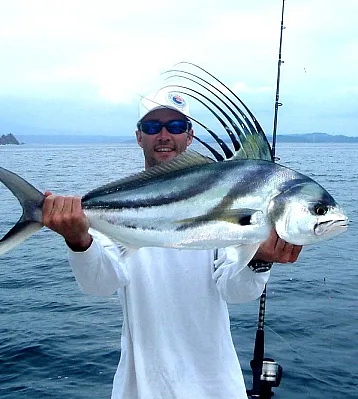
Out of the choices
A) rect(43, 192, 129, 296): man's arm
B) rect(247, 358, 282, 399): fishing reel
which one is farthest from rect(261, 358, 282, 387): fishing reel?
rect(43, 192, 129, 296): man's arm

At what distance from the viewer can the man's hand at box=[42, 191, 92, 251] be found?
334 cm

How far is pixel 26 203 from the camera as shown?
3369 millimetres

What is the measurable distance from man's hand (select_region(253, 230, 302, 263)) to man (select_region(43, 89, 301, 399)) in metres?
0.23

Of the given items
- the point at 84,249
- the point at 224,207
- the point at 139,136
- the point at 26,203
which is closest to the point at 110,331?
the point at 139,136

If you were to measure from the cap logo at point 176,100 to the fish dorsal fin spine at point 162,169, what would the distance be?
128 cm

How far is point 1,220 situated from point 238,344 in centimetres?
1533

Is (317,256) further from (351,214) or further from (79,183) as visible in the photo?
(79,183)

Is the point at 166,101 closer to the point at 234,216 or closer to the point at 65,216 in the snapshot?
the point at 65,216

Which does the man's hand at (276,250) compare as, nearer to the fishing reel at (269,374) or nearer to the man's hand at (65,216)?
the man's hand at (65,216)

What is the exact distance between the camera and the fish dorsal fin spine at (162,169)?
3334 mm

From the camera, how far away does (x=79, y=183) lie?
38.0 meters

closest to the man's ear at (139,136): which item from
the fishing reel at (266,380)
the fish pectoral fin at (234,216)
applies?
the fish pectoral fin at (234,216)

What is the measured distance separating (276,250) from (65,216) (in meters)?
1.26

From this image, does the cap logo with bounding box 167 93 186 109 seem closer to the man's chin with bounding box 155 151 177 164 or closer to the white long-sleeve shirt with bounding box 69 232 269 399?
the man's chin with bounding box 155 151 177 164
